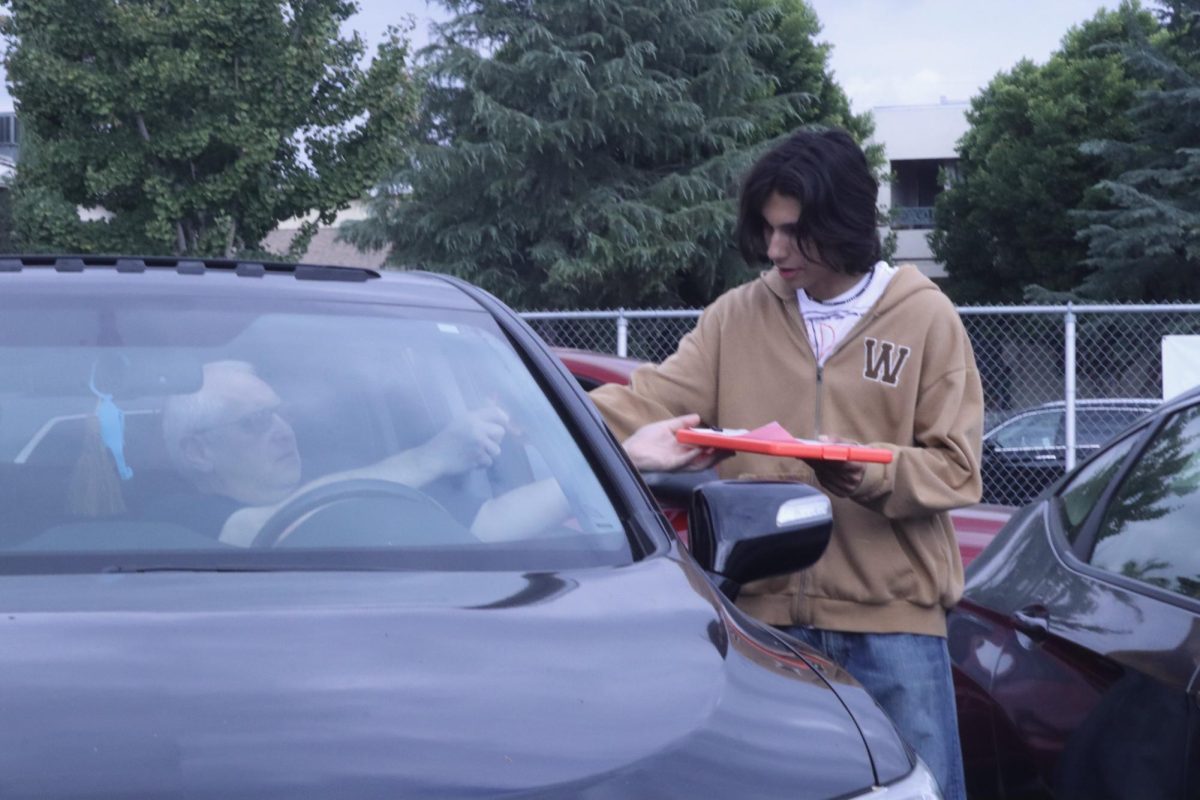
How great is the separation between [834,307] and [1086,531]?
972 millimetres

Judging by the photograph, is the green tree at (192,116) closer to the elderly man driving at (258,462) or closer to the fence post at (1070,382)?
the fence post at (1070,382)

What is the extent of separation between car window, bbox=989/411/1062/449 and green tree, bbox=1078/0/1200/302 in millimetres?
8663

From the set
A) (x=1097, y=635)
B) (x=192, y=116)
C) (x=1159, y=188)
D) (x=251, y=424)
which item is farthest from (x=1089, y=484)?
(x=1159, y=188)

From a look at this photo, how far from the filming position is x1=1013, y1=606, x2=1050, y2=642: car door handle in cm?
329

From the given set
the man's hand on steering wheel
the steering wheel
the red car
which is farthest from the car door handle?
the steering wheel

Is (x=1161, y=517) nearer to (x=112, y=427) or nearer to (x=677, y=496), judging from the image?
(x=677, y=496)

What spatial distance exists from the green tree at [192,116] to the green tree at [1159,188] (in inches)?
390

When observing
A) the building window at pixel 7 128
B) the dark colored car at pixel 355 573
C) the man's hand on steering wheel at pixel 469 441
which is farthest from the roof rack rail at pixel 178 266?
the building window at pixel 7 128

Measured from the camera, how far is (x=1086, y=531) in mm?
3467

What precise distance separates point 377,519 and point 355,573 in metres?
0.20

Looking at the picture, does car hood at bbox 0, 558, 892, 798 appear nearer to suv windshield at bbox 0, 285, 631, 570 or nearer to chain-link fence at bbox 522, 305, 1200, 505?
suv windshield at bbox 0, 285, 631, 570

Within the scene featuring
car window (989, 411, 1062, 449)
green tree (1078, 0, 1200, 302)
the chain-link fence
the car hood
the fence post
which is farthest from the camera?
green tree (1078, 0, 1200, 302)

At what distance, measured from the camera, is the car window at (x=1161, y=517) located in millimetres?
3027

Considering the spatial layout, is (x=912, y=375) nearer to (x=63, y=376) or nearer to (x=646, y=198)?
(x=63, y=376)
